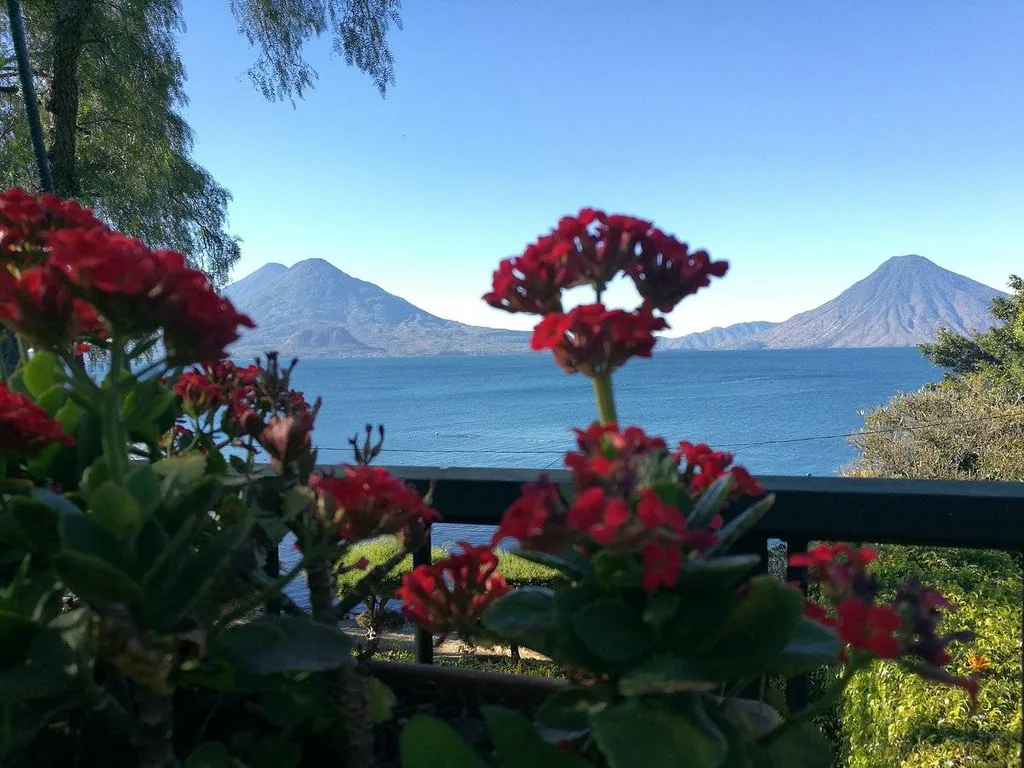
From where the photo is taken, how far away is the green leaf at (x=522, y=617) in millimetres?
608

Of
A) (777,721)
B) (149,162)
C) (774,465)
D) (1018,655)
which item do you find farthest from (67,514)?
(774,465)

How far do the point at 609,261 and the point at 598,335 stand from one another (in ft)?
0.31

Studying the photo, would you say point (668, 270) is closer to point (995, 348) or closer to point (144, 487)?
point (144, 487)

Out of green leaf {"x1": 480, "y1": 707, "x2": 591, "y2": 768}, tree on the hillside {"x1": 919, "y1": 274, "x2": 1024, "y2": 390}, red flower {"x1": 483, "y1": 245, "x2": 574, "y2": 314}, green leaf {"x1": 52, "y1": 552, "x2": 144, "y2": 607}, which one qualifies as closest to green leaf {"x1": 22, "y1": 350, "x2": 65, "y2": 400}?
green leaf {"x1": 52, "y1": 552, "x2": 144, "y2": 607}

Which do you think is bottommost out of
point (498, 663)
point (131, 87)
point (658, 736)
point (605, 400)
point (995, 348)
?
point (498, 663)

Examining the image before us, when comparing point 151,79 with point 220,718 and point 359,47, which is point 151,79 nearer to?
point 359,47

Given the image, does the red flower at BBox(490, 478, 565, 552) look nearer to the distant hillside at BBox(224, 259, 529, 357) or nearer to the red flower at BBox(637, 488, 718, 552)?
the red flower at BBox(637, 488, 718, 552)

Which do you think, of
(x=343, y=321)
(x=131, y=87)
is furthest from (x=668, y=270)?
(x=343, y=321)

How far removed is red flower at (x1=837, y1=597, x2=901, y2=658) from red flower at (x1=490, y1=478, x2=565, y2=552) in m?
0.23

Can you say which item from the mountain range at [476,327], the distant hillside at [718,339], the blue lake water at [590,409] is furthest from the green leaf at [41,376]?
the distant hillside at [718,339]

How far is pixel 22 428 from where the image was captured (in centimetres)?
69

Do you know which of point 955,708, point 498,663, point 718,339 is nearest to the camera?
point 955,708

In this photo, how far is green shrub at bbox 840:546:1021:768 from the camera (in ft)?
3.94

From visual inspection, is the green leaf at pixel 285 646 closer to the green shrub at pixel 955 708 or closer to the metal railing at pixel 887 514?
the metal railing at pixel 887 514
